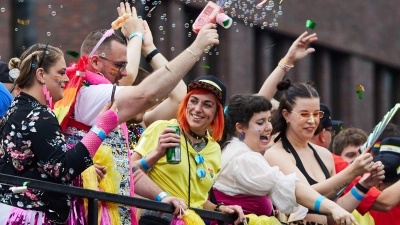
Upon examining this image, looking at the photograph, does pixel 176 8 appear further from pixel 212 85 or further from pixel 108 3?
pixel 212 85

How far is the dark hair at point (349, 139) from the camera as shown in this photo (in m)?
9.45

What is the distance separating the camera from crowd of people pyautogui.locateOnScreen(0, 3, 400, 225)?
5.56m

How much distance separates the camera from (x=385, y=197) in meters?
7.94

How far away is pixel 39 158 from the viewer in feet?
18.1

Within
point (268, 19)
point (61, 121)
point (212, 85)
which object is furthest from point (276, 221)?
point (268, 19)

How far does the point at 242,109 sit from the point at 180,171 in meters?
1.02

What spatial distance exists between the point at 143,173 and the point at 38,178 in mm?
1169

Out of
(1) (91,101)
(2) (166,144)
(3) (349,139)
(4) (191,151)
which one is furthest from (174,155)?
(3) (349,139)

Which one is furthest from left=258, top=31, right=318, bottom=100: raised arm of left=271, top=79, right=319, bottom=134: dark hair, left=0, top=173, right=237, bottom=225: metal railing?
left=0, top=173, right=237, bottom=225: metal railing

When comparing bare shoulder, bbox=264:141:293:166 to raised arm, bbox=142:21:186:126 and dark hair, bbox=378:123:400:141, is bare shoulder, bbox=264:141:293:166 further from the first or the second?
dark hair, bbox=378:123:400:141

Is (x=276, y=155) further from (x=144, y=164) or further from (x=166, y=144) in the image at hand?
(x=166, y=144)

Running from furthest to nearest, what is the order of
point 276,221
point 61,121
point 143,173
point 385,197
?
point 385,197
point 276,221
point 143,173
point 61,121

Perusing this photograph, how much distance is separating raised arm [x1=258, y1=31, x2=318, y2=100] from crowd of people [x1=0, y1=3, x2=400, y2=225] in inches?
0.5

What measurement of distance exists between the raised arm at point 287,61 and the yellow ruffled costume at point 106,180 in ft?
8.57
